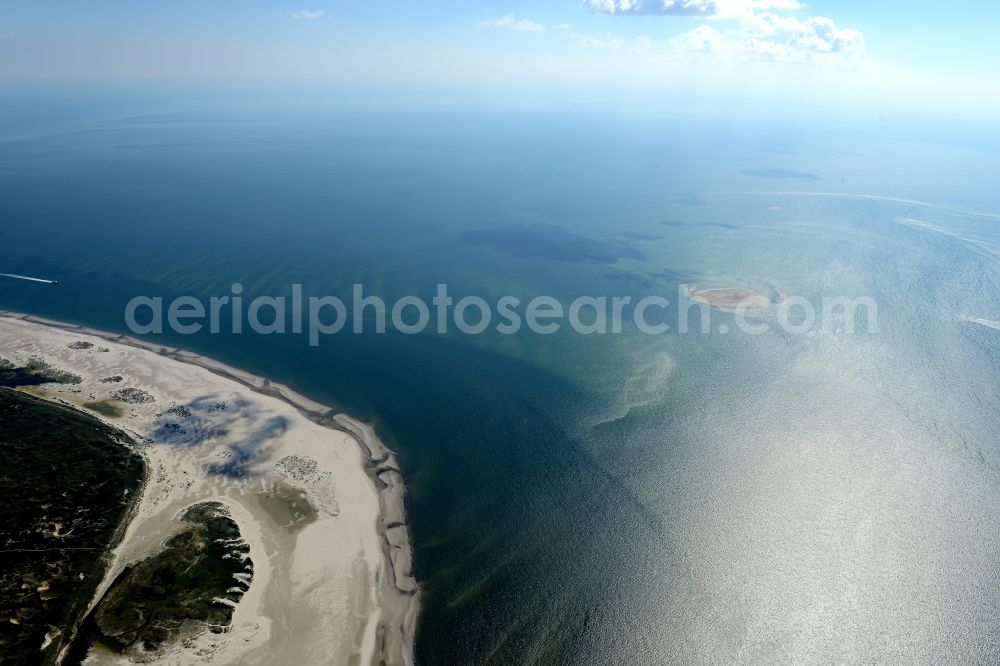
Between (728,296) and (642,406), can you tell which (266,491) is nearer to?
(642,406)

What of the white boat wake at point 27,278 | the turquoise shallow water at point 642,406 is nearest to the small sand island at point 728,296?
the turquoise shallow water at point 642,406

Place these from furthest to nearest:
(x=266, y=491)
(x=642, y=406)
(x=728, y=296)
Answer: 1. (x=728, y=296)
2. (x=642, y=406)
3. (x=266, y=491)

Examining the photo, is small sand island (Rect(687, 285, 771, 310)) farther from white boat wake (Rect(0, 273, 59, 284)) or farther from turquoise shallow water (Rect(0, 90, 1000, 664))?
white boat wake (Rect(0, 273, 59, 284))

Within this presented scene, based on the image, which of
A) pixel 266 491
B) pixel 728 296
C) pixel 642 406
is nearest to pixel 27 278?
pixel 266 491

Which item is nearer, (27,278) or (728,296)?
(27,278)

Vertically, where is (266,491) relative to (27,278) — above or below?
below

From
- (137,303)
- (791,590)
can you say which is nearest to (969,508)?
(791,590)

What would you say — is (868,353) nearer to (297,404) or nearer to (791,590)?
(791,590)
